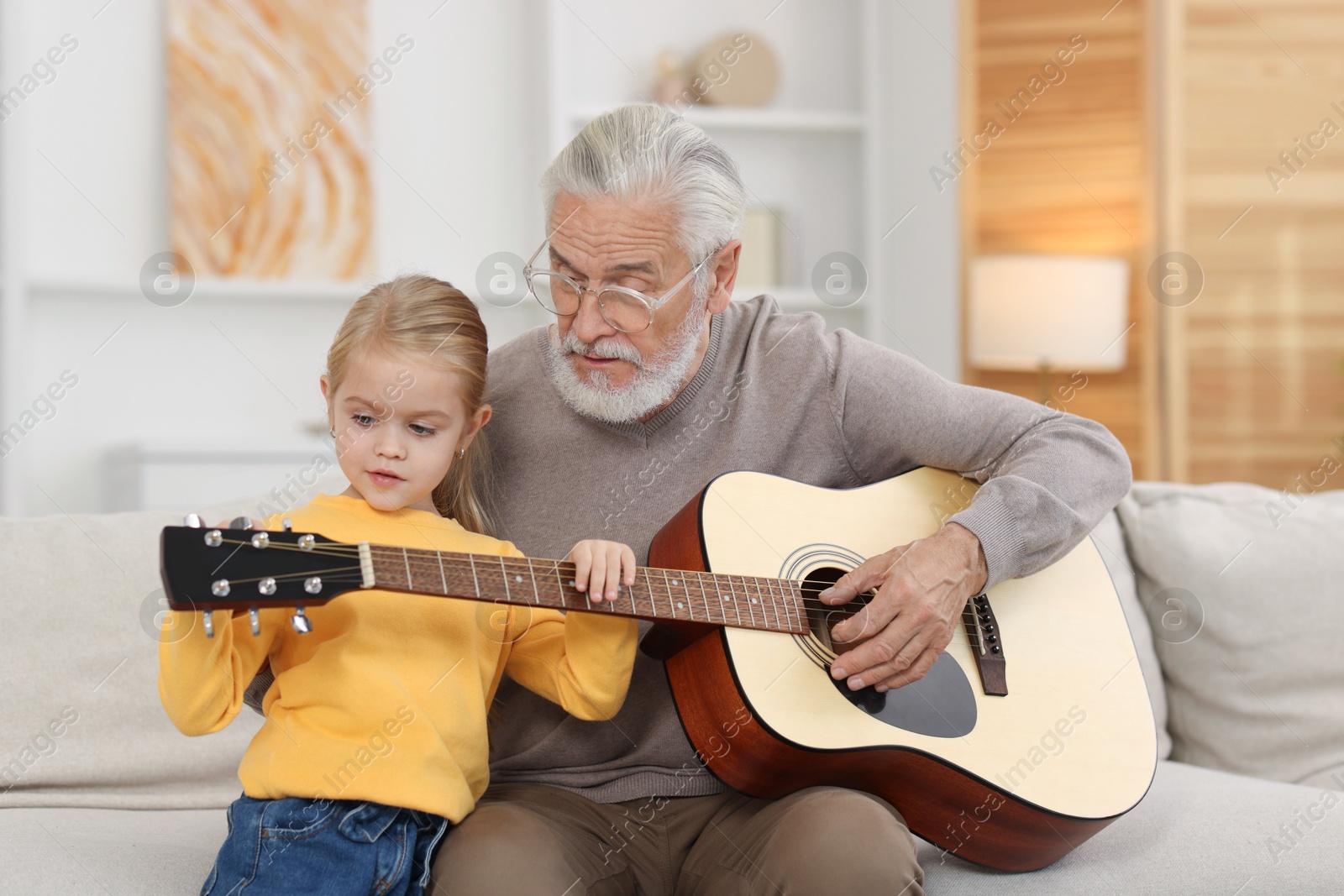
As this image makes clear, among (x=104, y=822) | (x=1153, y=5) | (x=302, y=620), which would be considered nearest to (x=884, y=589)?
(x=302, y=620)

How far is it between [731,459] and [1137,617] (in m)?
0.81

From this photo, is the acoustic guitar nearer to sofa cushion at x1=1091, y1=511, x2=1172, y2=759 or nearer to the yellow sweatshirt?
the yellow sweatshirt

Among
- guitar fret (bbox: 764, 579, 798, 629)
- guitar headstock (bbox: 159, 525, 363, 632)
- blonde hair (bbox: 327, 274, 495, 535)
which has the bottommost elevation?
guitar fret (bbox: 764, 579, 798, 629)

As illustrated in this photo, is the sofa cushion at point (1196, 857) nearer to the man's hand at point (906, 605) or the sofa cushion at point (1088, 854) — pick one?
the sofa cushion at point (1088, 854)

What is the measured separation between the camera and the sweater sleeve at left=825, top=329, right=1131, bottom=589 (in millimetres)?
1535

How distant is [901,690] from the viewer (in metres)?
1.36

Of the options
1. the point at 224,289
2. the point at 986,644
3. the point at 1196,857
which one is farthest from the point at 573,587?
the point at 224,289

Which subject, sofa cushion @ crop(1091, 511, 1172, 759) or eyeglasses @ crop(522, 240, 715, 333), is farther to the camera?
sofa cushion @ crop(1091, 511, 1172, 759)

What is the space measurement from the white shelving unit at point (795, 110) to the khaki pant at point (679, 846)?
244 centimetres

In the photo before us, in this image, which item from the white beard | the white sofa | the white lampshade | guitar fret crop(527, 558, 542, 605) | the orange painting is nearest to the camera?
guitar fret crop(527, 558, 542, 605)

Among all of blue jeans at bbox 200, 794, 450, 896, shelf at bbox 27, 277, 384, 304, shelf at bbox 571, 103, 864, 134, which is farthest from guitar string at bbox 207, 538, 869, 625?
shelf at bbox 571, 103, 864, 134

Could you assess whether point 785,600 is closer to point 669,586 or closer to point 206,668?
point 669,586

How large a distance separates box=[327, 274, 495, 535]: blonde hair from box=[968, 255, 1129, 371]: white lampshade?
8.28 ft

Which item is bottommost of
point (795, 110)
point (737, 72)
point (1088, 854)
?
point (1088, 854)
